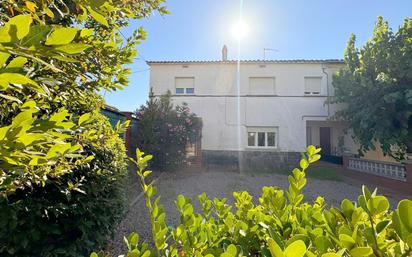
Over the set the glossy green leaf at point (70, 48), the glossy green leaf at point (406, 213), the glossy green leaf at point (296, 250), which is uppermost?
the glossy green leaf at point (70, 48)

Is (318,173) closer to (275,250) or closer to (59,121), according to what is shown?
(275,250)

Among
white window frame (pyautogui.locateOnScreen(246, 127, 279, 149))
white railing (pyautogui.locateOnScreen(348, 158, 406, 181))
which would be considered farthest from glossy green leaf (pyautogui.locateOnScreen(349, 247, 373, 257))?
white window frame (pyautogui.locateOnScreen(246, 127, 279, 149))

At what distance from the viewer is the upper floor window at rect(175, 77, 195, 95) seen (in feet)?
49.9

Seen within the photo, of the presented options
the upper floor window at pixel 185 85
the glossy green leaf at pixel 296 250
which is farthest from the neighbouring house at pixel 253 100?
the glossy green leaf at pixel 296 250

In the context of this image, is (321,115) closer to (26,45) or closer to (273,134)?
(273,134)

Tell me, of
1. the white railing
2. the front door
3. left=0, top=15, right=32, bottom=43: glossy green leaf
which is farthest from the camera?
the front door

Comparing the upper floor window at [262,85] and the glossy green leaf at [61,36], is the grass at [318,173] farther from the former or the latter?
the glossy green leaf at [61,36]

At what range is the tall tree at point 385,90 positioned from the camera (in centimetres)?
1031

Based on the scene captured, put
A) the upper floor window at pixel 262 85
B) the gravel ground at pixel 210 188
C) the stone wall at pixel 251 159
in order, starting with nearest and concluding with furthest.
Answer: the gravel ground at pixel 210 188 → the stone wall at pixel 251 159 → the upper floor window at pixel 262 85

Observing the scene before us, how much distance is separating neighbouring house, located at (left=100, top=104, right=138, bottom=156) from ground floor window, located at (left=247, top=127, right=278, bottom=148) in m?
7.05

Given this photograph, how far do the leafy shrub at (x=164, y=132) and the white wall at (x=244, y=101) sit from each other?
248 centimetres

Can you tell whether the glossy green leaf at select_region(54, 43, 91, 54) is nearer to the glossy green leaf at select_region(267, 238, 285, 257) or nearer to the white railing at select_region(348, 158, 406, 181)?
the glossy green leaf at select_region(267, 238, 285, 257)

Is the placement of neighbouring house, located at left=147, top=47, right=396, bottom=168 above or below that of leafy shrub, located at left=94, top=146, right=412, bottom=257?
Result: above

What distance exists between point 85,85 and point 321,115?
49.5 ft
